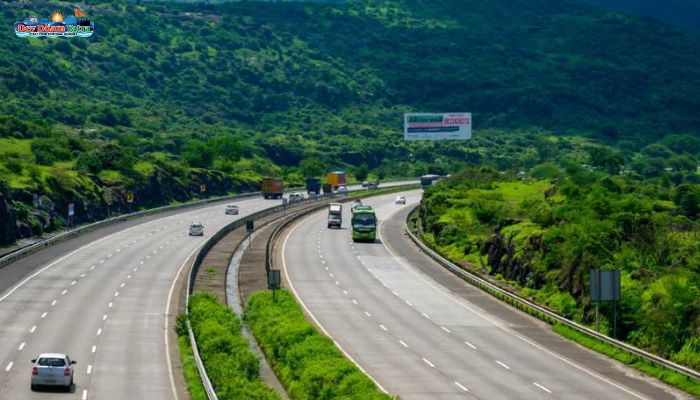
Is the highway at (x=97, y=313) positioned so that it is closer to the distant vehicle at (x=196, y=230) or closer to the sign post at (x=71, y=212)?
the distant vehicle at (x=196, y=230)

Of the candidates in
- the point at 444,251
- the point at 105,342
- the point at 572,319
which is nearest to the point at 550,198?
the point at 444,251

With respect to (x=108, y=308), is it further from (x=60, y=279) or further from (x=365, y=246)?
(x=365, y=246)

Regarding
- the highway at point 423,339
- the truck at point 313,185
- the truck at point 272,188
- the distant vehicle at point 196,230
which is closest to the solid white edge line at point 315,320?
the highway at point 423,339

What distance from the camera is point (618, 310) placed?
64.3 metres

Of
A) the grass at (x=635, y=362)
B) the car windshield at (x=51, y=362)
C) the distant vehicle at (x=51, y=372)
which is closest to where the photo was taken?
the distant vehicle at (x=51, y=372)

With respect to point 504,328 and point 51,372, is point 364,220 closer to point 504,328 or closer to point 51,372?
point 504,328

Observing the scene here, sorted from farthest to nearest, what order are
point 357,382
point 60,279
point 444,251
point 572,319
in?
point 444,251 → point 60,279 → point 572,319 → point 357,382

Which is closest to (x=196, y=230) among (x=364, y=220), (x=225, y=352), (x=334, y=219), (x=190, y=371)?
(x=364, y=220)

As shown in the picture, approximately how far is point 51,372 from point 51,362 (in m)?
0.49

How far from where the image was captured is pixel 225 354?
53656mm

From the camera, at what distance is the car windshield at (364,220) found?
397 ft

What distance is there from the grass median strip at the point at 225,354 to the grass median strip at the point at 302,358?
159 centimetres

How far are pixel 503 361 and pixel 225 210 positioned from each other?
345 ft

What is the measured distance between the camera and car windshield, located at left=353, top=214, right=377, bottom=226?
4761 inches
